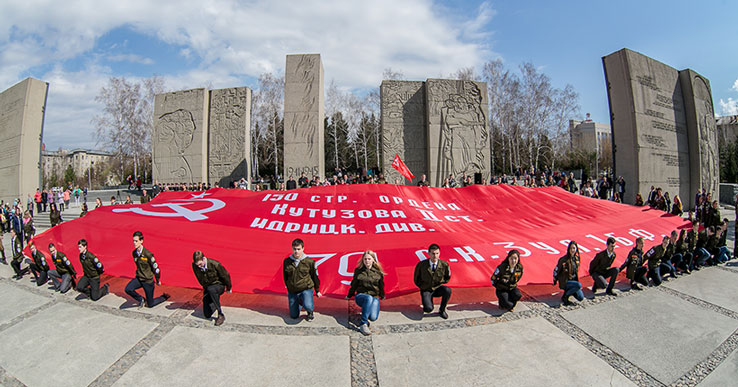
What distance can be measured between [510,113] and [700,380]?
3267 centimetres

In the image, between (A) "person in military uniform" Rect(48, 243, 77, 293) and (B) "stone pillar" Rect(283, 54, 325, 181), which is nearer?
(A) "person in military uniform" Rect(48, 243, 77, 293)

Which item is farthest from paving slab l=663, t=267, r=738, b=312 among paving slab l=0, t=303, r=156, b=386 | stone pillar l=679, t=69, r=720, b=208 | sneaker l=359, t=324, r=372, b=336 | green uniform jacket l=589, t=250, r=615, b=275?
stone pillar l=679, t=69, r=720, b=208

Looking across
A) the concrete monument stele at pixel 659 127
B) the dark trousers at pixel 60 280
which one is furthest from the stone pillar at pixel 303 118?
the concrete monument stele at pixel 659 127

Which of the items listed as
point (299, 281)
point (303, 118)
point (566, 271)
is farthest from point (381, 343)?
point (303, 118)

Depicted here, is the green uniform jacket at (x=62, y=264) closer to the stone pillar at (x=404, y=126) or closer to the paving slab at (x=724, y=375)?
the paving slab at (x=724, y=375)

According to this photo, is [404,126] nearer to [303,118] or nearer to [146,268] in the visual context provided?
[303,118]

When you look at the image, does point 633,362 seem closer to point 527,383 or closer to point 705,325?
point 527,383

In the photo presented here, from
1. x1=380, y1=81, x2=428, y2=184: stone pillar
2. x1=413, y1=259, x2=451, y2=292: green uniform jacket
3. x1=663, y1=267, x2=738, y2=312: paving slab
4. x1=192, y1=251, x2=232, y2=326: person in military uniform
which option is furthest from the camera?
x1=380, y1=81, x2=428, y2=184: stone pillar

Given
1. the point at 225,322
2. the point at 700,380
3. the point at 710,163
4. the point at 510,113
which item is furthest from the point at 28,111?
the point at 710,163

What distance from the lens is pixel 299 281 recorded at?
521 cm

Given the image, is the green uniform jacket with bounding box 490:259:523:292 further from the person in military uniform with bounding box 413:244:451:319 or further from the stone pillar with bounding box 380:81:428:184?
the stone pillar with bounding box 380:81:428:184

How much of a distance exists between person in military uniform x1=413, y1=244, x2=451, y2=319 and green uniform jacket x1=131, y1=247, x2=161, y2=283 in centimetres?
437

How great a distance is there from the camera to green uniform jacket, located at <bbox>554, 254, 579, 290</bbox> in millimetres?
5660

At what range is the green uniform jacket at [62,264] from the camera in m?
6.41
